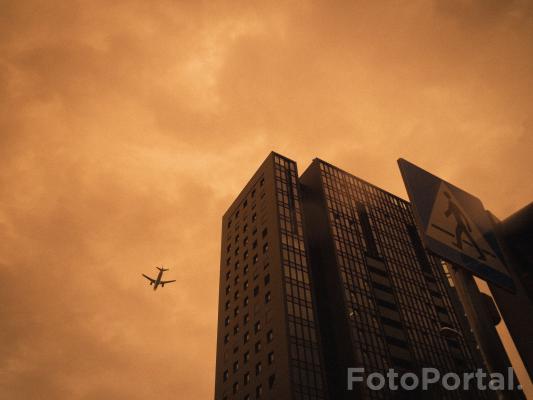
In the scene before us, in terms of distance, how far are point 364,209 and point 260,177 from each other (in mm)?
20449

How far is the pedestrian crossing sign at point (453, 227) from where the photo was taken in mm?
7230

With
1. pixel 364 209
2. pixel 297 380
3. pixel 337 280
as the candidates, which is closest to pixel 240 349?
pixel 297 380

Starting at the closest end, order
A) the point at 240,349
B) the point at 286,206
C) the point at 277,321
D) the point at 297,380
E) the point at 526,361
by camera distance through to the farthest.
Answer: the point at 526,361 → the point at 297,380 → the point at 277,321 → the point at 240,349 → the point at 286,206

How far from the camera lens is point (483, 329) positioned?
22.0 ft

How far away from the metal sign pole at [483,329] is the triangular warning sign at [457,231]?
0.45 metres

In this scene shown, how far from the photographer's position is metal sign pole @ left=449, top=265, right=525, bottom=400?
6.30 m

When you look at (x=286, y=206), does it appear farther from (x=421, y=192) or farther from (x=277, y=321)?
(x=421, y=192)

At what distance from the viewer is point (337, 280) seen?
65125mm

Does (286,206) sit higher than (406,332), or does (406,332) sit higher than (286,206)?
(286,206)

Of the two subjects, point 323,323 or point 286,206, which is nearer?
point 323,323

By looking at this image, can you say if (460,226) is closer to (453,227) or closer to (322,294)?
(453,227)

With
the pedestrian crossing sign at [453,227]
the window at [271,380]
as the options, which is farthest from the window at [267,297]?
the pedestrian crossing sign at [453,227]

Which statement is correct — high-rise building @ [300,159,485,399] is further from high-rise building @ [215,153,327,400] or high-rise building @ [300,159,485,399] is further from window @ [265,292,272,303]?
window @ [265,292,272,303]

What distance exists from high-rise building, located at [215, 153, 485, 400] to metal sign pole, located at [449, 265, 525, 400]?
44.5 metres
